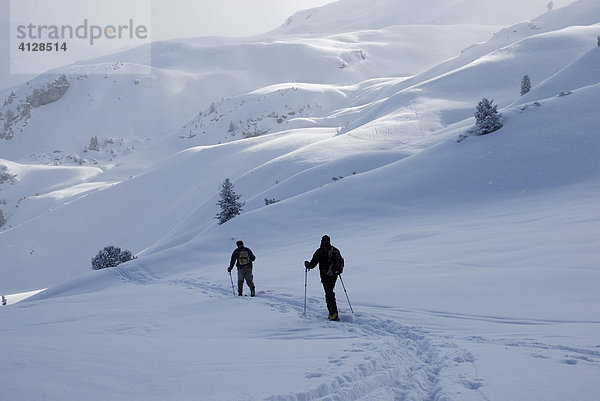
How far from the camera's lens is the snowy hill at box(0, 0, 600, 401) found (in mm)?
4957

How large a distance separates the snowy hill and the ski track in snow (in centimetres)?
4

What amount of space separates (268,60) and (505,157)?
105685 mm

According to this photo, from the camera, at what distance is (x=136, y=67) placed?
110 meters

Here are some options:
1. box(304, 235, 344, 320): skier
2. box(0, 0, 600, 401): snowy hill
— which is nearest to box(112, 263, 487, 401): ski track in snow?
box(0, 0, 600, 401): snowy hill

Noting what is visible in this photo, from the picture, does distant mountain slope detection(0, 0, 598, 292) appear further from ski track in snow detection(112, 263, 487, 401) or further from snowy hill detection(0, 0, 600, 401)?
ski track in snow detection(112, 263, 487, 401)

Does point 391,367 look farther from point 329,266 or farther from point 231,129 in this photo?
point 231,129

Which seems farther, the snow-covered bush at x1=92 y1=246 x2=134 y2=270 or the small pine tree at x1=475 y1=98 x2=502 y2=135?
the snow-covered bush at x1=92 y1=246 x2=134 y2=270

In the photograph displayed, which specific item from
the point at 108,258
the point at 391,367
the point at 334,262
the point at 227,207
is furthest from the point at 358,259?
the point at 108,258

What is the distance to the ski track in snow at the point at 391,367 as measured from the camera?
4551 mm

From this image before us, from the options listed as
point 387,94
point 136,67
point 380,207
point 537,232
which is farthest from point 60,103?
point 537,232

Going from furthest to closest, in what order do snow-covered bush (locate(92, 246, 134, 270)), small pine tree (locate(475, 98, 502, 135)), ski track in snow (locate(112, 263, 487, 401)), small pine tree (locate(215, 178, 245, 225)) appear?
small pine tree (locate(215, 178, 245, 225))
snow-covered bush (locate(92, 246, 134, 270))
small pine tree (locate(475, 98, 502, 135))
ski track in snow (locate(112, 263, 487, 401))

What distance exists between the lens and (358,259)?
13898 millimetres

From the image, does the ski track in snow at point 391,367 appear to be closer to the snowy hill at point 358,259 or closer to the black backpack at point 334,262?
the snowy hill at point 358,259

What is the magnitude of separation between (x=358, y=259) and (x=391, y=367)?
8513 millimetres
